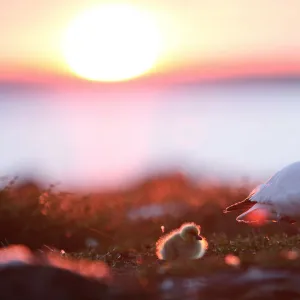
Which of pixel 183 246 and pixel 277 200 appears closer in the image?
pixel 183 246

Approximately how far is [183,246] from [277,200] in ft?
3.82

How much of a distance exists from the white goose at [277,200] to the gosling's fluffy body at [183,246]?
60 cm

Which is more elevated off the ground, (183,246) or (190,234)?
(190,234)

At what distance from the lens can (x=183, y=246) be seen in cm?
816

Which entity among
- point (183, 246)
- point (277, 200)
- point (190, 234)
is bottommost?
point (183, 246)

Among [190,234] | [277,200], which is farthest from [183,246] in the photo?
[277,200]

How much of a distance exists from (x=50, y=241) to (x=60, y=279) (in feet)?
18.5

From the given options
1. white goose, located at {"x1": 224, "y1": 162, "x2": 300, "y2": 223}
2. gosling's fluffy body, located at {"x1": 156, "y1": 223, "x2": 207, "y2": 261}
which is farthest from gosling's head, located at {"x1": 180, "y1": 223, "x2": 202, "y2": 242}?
white goose, located at {"x1": 224, "y1": 162, "x2": 300, "y2": 223}

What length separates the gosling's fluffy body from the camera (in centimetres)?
800

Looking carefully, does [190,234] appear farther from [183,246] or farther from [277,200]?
[277,200]

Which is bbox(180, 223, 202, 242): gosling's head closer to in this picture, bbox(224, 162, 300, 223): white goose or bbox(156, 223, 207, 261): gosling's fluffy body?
bbox(156, 223, 207, 261): gosling's fluffy body

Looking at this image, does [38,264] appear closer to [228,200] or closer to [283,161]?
[228,200]

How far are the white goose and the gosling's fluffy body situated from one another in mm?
597

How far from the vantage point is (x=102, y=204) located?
13.1 m
